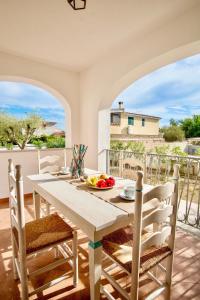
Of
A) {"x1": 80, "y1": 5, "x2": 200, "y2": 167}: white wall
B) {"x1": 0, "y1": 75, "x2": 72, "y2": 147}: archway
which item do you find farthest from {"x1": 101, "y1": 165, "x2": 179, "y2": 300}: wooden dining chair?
{"x1": 0, "y1": 75, "x2": 72, "y2": 147}: archway

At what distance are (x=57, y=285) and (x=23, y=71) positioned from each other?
3354mm

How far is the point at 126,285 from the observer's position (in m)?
1.46

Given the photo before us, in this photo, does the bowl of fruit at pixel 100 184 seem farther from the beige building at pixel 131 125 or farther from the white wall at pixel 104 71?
the beige building at pixel 131 125

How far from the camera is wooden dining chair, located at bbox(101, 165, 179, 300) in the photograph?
918 millimetres

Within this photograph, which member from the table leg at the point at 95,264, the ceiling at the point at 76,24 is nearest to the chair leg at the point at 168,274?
the table leg at the point at 95,264

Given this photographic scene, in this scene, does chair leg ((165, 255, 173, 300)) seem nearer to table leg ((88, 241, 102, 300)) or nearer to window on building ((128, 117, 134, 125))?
table leg ((88, 241, 102, 300))

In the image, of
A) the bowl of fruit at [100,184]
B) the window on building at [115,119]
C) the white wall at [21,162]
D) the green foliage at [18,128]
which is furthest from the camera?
the window on building at [115,119]

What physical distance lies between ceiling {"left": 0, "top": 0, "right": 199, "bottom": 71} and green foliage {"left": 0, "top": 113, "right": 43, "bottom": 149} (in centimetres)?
175

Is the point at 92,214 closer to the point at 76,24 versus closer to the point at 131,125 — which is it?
the point at 76,24

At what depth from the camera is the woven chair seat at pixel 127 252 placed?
1.10 metres

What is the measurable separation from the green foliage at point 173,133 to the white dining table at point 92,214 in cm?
1293

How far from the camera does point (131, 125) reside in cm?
1220

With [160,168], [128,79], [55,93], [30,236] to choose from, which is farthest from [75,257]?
[55,93]

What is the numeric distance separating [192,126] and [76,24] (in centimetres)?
1277
